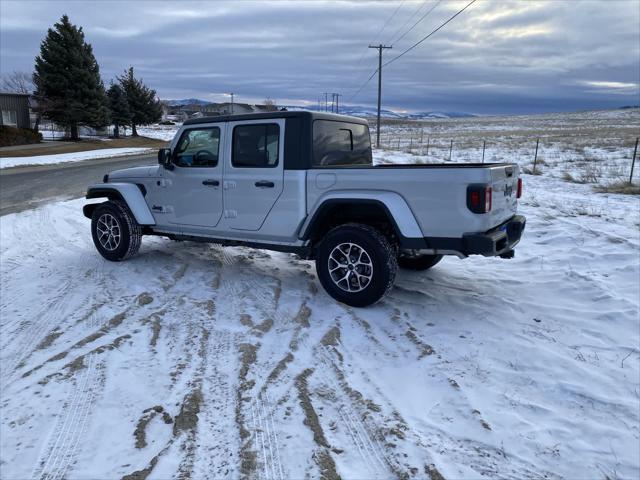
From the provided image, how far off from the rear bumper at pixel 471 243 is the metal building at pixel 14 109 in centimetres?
4223

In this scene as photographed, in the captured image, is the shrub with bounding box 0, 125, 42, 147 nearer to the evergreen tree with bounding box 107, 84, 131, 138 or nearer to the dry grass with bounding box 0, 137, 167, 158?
the dry grass with bounding box 0, 137, 167, 158

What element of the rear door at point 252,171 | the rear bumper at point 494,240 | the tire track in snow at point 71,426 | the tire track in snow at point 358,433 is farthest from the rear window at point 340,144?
the tire track in snow at point 71,426

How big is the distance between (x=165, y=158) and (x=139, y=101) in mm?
47269

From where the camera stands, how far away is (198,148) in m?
6.19

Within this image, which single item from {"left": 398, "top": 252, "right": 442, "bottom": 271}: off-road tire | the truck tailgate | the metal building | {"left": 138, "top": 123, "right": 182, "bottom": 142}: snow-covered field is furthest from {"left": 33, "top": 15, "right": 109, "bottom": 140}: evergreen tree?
the truck tailgate

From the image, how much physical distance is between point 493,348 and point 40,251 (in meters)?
6.33

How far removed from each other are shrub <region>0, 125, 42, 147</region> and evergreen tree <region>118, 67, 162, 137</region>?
1360 cm

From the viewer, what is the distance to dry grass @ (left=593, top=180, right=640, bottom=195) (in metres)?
11.9

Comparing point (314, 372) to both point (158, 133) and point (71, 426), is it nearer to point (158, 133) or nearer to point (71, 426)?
point (71, 426)

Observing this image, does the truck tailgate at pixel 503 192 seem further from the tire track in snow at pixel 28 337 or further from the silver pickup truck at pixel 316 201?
the tire track in snow at pixel 28 337

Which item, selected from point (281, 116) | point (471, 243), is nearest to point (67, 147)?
point (281, 116)

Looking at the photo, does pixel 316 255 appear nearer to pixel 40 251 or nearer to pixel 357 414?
pixel 357 414

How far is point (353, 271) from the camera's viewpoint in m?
5.11

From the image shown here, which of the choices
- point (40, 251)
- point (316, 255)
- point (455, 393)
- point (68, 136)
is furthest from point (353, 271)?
point (68, 136)
